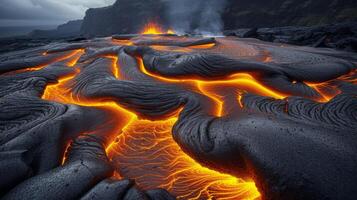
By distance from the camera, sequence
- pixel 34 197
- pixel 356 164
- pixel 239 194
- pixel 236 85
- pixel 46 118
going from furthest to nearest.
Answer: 1. pixel 236 85
2. pixel 46 118
3. pixel 239 194
4. pixel 356 164
5. pixel 34 197

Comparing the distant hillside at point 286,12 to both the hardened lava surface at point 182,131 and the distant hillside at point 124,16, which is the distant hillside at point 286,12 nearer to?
the distant hillside at point 124,16

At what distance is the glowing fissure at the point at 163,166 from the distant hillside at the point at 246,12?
30.4 m

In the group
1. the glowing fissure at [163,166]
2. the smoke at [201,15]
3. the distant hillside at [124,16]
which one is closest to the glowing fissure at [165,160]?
the glowing fissure at [163,166]

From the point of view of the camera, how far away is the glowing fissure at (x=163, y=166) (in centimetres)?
208

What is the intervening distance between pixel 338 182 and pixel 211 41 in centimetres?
571

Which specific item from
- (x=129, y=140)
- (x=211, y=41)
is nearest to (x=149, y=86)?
(x=129, y=140)

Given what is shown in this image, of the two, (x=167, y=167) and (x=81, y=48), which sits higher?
(x=81, y=48)

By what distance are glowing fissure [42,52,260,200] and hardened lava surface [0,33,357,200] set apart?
0.04ft

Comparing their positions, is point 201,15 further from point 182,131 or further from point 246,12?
point 182,131

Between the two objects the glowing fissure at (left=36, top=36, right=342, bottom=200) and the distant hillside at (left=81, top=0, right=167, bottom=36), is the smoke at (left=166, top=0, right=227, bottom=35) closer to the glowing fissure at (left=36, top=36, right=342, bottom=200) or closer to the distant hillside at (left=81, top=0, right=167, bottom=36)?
the distant hillside at (left=81, top=0, right=167, bottom=36)

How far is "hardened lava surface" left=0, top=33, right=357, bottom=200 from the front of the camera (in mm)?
1832

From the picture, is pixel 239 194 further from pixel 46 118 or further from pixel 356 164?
pixel 46 118

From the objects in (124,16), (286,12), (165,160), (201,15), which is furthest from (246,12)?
(165,160)

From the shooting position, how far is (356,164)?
1.85 m
